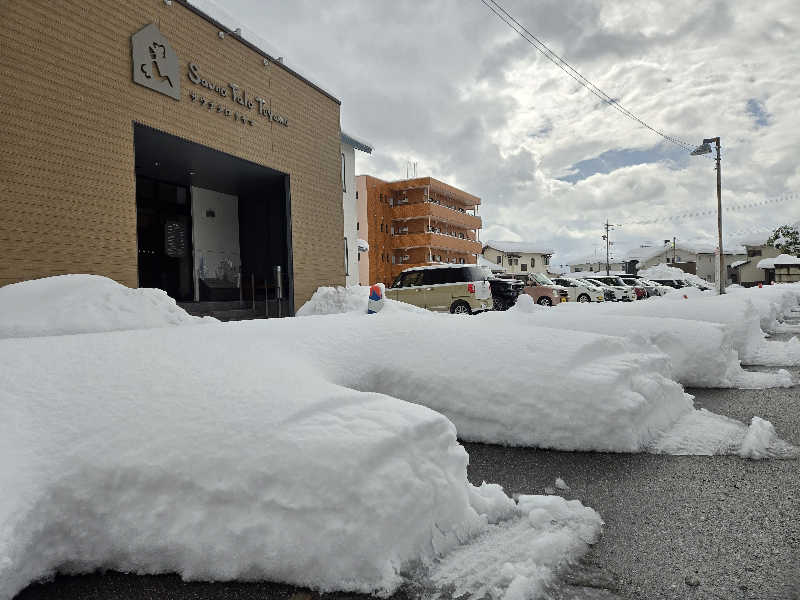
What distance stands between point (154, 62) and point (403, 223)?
3137cm

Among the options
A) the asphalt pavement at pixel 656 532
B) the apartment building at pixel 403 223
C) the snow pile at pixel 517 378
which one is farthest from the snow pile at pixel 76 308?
the apartment building at pixel 403 223

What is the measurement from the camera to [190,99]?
10.1 m

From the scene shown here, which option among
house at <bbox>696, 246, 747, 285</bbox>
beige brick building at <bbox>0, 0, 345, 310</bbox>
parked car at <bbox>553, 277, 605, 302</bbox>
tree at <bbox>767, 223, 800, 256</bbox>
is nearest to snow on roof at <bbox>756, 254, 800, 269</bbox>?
tree at <bbox>767, 223, 800, 256</bbox>

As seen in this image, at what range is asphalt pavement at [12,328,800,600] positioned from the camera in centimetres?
184

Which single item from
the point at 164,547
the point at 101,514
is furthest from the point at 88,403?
the point at 164,547

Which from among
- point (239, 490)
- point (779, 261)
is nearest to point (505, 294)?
point (239, 490)

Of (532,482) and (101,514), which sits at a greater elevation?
(101,514)

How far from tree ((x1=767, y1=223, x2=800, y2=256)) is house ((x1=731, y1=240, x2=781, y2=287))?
10306mm

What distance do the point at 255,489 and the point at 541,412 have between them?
2108 millimetres

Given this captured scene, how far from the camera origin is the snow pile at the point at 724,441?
3234 millimetres

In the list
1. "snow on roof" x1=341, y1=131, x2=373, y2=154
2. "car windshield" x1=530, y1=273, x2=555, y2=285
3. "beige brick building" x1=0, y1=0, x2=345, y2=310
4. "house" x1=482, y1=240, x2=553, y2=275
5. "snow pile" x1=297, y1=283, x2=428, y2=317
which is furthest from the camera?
"house" x1=482, y1=240, x2=553, y2=275

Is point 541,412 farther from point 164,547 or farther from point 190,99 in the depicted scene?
point 190,99

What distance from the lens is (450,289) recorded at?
15164 mm

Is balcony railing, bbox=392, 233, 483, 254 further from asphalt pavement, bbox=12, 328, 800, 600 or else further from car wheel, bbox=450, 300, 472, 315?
asphalt pavement, bbox=12, 328, 800, 600
